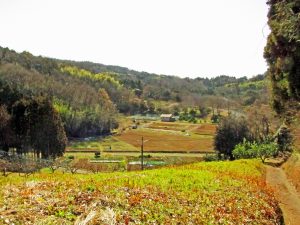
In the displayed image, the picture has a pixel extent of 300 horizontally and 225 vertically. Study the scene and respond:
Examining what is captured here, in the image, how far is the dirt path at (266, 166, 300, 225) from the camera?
17312mm

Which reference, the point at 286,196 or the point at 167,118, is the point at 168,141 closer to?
the point at 167,118

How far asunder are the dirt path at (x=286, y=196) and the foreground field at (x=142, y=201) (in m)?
0.81

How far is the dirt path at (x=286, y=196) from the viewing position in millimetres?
17312

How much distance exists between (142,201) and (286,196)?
11.3m

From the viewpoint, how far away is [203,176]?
1916 cm

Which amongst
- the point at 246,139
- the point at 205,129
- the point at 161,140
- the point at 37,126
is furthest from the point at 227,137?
the point at 205,129

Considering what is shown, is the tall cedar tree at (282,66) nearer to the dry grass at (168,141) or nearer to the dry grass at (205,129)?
the dry grass at (168,141)

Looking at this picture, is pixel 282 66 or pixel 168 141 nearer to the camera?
pixel 282 66

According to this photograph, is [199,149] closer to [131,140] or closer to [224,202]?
[131,140]

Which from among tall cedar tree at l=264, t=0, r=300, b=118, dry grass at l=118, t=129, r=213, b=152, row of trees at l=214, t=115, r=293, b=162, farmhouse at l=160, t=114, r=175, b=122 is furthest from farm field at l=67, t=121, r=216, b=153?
tall cedar tree at l=264, t=0, r=300, b=118

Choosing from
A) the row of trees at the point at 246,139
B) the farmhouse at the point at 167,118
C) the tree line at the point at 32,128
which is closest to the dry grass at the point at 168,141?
the row of trees at the point at 246,139

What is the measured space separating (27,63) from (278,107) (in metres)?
164

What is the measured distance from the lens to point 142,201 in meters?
13.0

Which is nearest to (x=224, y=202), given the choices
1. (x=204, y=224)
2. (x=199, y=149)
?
(x=204, y=224)
